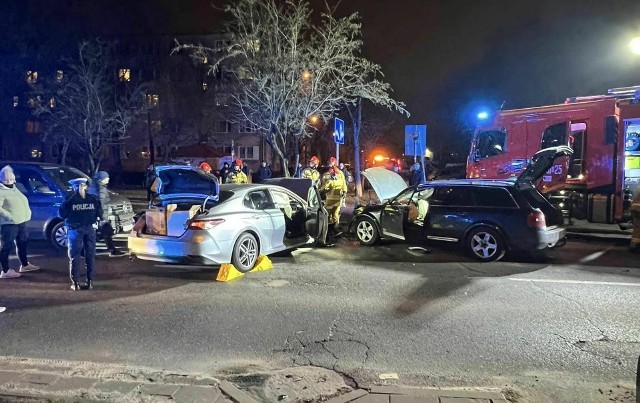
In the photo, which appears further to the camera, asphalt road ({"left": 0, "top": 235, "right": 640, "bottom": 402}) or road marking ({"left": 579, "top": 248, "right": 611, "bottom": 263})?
road marking ({"left": 579, "top": 248, "right": 611, "bottom": 263})

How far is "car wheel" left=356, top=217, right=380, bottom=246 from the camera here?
1082cm

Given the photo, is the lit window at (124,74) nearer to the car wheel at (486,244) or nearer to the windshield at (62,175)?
the windshield at (62,175)

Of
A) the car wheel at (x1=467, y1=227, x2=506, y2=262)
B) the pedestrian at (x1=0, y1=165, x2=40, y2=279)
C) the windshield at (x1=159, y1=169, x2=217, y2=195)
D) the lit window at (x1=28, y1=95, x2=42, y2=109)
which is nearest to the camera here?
the pedestrian at (x1=0, y1=165, x2=40, y2=279)

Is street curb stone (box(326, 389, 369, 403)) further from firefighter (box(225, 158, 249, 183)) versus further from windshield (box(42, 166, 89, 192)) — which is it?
firefighter (box(225, 158, 249, 183))

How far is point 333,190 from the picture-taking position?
39.6 ft

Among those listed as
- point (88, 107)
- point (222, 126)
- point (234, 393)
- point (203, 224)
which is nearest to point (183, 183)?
point (203, 224)

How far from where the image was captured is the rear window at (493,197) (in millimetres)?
9109

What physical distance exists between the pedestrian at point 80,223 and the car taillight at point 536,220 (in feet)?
22.8

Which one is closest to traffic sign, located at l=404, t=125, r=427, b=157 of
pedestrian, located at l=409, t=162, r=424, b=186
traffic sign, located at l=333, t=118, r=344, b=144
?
pedestrian, located at l=409, t=162, r=424, b=186

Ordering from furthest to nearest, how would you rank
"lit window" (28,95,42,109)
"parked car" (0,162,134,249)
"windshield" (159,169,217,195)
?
"lit window" (28,95,42,109) → "parked car" (0,162,134,249) → "windshield" (159,169,217,195)

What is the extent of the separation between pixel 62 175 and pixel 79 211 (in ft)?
15.7

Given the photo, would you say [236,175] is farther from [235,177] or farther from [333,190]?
[333,190]

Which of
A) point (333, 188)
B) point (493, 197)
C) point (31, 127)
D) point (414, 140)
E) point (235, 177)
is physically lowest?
point (493, 197)

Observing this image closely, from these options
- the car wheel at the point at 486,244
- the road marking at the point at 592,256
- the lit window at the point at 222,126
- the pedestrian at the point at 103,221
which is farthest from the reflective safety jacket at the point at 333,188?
the lit window at the point at 222,126
